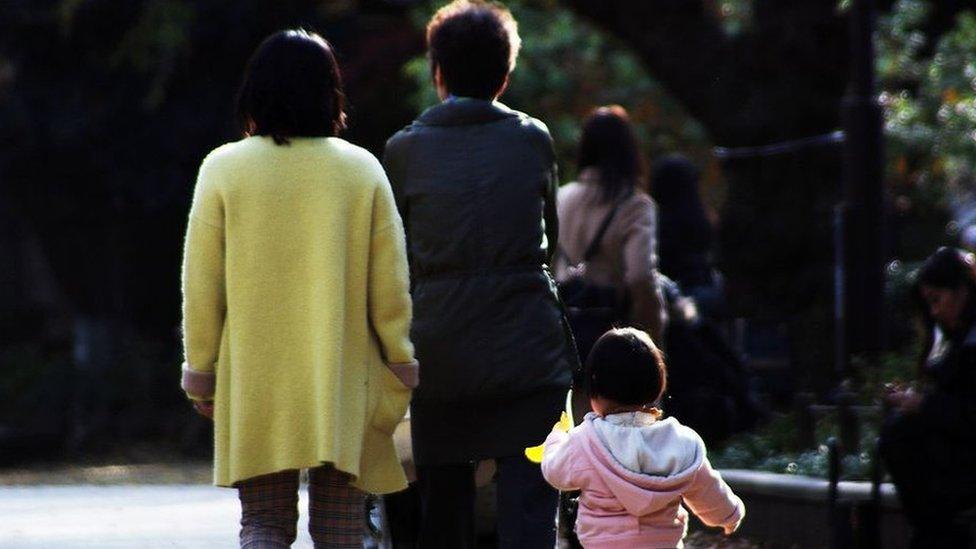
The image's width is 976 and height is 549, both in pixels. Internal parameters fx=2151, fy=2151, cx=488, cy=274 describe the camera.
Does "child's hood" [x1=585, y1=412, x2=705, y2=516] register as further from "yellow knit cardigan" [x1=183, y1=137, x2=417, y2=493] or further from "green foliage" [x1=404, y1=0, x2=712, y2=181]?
"green foliage" [x1=404, y1=0, x2=712, y2=181]

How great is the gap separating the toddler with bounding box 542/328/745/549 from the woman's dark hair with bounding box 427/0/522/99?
944mm

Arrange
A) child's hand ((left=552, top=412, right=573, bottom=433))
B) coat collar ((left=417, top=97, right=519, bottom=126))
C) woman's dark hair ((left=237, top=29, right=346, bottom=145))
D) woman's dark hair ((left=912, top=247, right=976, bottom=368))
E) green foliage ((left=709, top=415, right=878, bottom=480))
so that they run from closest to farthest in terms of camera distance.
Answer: woman's dark hair ((left=237, top=29, right=346, bottom=145)), child's hand ((left=552, top=412, right=573, bottom=433)), coat collar ((left=417, top=97, right=519, bottom=126)), woman's dark hair ((left=912, top=247, right=976, bottom=368)), green foliage ((left=709, top=415, right=878, bottom=480))

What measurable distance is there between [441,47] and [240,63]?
16.9 meters

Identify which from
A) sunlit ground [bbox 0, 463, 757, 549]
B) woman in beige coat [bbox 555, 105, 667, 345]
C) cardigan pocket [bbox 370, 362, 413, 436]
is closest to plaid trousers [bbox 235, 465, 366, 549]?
cardigan pocket [bbox 370, 362, 413, 436]

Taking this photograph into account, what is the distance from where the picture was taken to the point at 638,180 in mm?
7793

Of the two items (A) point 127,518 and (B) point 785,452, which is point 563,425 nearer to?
(B) point 785,452

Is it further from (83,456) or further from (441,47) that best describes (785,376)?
(83,456)

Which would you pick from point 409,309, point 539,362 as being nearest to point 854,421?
point 539,362

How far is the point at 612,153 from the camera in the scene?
771cm

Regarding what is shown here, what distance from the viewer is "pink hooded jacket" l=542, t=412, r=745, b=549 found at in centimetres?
501

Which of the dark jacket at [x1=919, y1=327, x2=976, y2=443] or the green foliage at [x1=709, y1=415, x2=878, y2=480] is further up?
the dark jacket at [x1=919, y1=327, x2=976, y2=443]

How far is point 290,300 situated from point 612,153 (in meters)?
2.85

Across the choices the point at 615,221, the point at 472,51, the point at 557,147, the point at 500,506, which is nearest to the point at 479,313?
the point at 500,506

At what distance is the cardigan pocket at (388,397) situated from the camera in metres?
5.19
